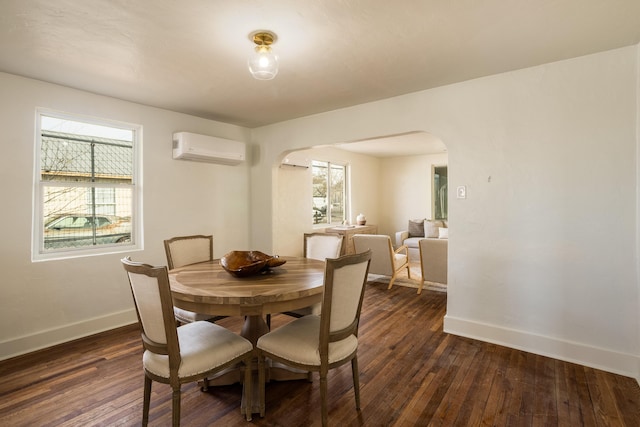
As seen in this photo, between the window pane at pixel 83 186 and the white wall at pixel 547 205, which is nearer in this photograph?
the white wall at pixel 547 205

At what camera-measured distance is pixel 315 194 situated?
Result: 6.28 m

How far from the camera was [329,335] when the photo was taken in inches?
68.6

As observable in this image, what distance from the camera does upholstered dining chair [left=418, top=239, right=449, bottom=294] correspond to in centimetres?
410

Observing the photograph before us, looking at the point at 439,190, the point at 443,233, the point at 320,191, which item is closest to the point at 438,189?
the point at 439,190

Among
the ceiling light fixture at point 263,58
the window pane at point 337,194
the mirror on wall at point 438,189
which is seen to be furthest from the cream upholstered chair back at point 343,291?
the mirror on wall at point 438,189

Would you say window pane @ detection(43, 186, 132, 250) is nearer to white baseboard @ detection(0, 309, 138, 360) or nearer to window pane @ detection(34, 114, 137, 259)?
window pane @ detection(34, 114, 137, 259)

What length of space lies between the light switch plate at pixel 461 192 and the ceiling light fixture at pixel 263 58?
199cm

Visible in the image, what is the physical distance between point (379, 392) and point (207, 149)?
320cm

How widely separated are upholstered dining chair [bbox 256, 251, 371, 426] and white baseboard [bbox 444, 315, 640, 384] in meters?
1.58

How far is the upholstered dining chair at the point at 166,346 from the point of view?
1.56 meters

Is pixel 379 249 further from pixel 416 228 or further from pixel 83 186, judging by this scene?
pixel 83 186

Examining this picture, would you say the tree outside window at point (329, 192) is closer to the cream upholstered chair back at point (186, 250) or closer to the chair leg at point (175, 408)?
the cream upholstered chair back at point (186, 250)

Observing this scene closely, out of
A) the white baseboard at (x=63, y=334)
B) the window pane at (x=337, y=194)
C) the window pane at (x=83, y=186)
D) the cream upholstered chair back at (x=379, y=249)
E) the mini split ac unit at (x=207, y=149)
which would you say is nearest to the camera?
the white baseboard at (x=63, y=334)

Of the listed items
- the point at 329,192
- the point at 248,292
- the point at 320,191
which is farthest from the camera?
the point at 329,192
